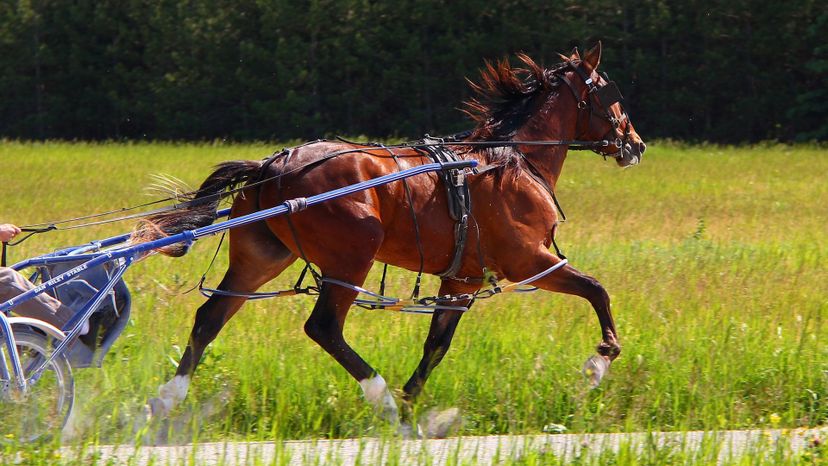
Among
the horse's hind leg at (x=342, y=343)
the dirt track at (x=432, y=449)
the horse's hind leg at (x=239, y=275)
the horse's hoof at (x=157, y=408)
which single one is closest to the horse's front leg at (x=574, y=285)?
the dirt track at (x=432, y=449)

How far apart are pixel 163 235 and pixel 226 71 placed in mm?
35932

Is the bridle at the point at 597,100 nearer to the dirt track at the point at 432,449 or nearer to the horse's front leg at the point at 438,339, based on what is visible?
the horse's front leg at the point at 438,339

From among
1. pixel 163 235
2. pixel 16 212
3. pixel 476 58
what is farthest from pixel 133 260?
pixel 476 58

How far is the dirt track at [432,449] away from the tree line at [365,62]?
1165 inches

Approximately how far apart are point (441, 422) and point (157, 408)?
1592 mm

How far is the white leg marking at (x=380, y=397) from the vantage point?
20.8ft

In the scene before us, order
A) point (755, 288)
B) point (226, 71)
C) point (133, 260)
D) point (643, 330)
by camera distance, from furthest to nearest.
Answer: point (226, 71) < point (755, 288) < point (643, 330) < point (133, 260)

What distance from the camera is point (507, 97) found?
7.91m

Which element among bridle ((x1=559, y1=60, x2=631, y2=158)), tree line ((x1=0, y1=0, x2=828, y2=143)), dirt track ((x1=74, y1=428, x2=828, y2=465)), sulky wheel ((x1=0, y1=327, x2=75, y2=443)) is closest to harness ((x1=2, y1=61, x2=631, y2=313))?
bridle ((x1=559, y1=60, x2=631, y2=158))

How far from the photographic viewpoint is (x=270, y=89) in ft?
133

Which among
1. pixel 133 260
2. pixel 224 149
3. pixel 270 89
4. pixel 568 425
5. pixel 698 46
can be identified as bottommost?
pixel 568 425

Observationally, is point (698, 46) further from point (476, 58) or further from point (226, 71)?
point (226, 71)

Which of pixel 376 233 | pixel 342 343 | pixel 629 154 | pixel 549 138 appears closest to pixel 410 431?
pixel 342 343

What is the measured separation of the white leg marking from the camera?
6.35m
